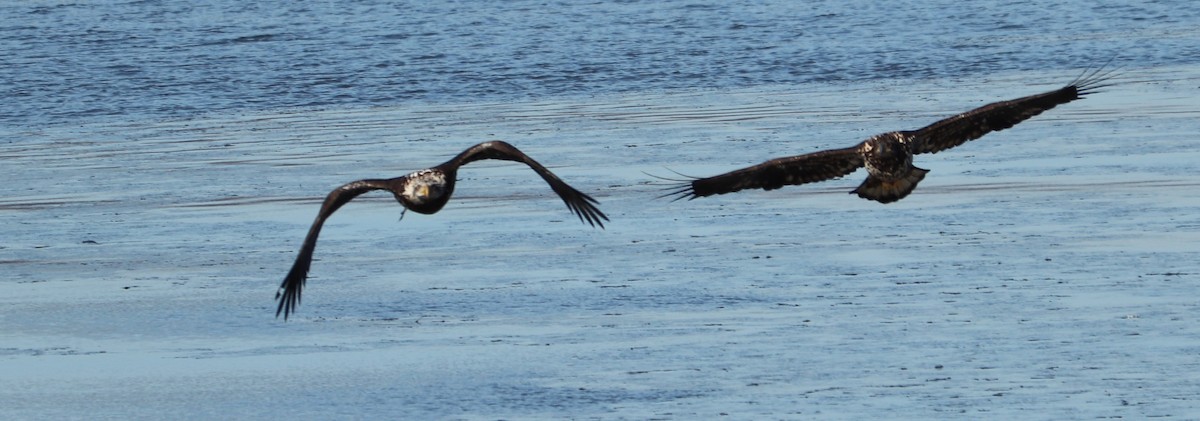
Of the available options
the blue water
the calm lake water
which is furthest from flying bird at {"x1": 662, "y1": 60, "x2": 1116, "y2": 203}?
the blue water

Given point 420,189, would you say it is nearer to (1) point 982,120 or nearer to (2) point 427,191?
(2) point 427,191

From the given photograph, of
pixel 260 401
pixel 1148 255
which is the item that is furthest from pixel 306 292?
pixel 1148 255

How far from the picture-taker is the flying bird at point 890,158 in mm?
8258

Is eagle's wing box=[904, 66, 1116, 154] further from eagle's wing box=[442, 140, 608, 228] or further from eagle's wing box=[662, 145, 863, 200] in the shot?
eagle's wing box=[442, 140, 608, 228]

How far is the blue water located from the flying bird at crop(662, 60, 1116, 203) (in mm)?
8775

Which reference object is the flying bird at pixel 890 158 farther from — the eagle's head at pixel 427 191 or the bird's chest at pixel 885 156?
the eagle's head at pixel 427 191

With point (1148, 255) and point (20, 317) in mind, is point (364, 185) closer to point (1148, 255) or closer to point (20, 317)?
point (20, 317)

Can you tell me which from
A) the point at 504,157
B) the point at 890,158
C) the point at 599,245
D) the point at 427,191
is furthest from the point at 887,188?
the point at 599,245

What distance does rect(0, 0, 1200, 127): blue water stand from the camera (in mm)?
17812

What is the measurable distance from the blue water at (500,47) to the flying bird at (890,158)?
8775mm

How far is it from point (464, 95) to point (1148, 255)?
315 inches

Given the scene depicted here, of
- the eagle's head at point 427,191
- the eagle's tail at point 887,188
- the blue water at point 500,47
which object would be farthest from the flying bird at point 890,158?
the blue water at point 500,47

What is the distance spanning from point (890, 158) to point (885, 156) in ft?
0.08

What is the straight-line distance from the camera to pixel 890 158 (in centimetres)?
824
